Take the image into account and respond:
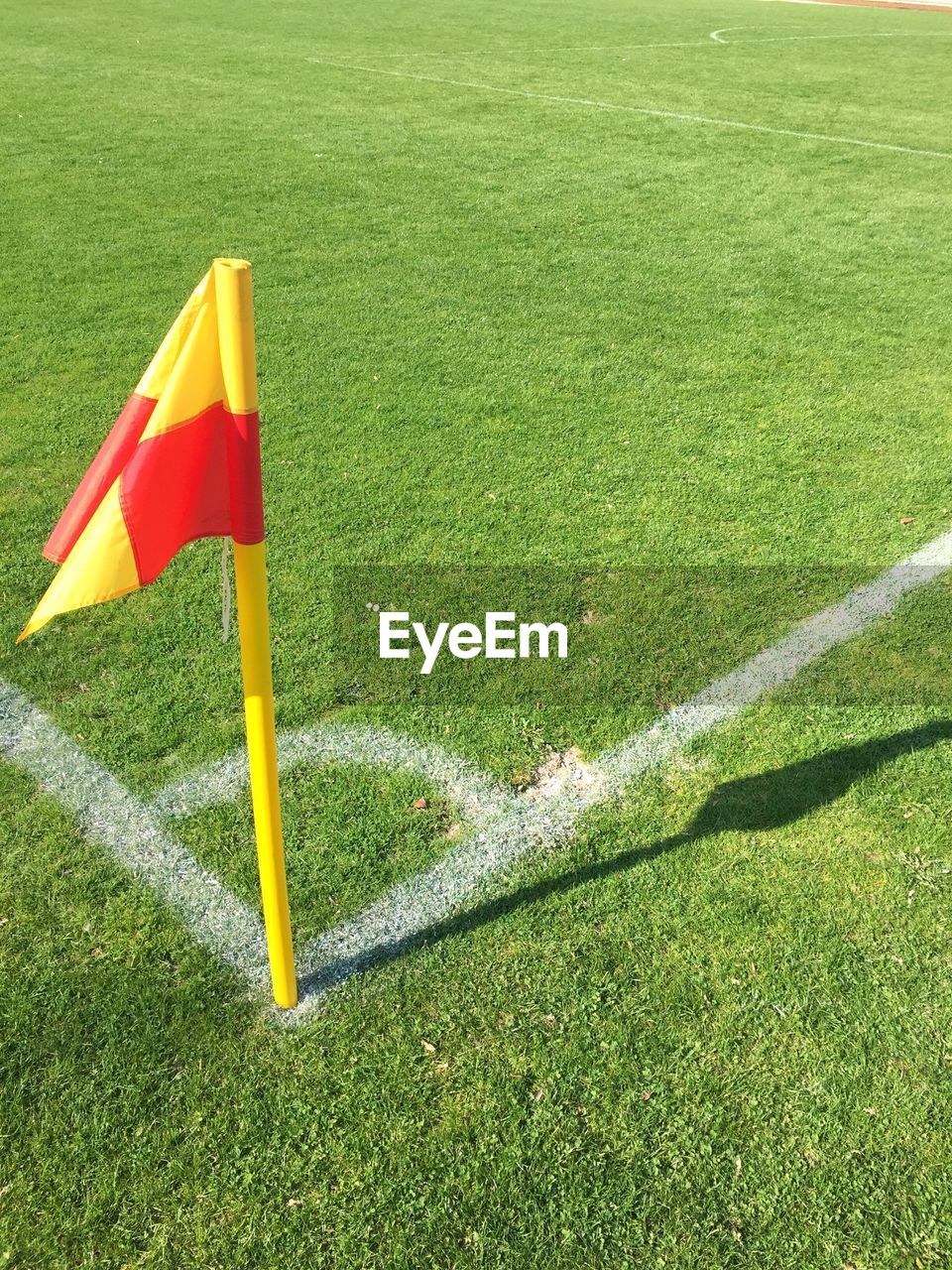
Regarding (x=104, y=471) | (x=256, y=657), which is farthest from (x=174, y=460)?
(x=256, y=657)

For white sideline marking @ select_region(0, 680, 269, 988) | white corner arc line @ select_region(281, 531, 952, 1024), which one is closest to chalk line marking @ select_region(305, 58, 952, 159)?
white corner arc line @ select_region(281, 531, 952, 1024)

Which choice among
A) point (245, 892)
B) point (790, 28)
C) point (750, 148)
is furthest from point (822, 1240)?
point (790, 28)

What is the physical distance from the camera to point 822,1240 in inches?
99.6

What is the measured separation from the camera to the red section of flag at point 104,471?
2.24m

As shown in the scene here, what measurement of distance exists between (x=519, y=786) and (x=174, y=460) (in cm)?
206

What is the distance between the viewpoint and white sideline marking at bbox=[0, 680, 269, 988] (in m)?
3.24

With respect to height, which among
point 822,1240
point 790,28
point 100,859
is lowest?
point 822,1240

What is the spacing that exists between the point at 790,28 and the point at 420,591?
85.8 ft

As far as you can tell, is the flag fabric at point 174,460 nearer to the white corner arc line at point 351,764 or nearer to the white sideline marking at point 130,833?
the white sideline marking at point 130,833

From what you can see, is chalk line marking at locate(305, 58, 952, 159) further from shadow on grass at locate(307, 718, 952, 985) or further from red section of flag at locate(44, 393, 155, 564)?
red section of flag at locate(44, 393, 155, 564)

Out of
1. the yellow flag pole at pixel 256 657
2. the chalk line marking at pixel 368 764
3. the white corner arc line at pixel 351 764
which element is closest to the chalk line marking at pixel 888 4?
the chalk line marking at pixel 368 764

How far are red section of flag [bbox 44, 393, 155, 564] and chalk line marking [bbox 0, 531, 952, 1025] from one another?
1452 mm

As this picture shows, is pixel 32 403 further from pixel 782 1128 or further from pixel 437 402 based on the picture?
pixel 782 1128

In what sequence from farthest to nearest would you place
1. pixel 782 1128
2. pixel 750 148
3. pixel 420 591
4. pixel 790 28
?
pixel 790 28, pixel 750 148, pixel 420 591, pixel 782 1128
